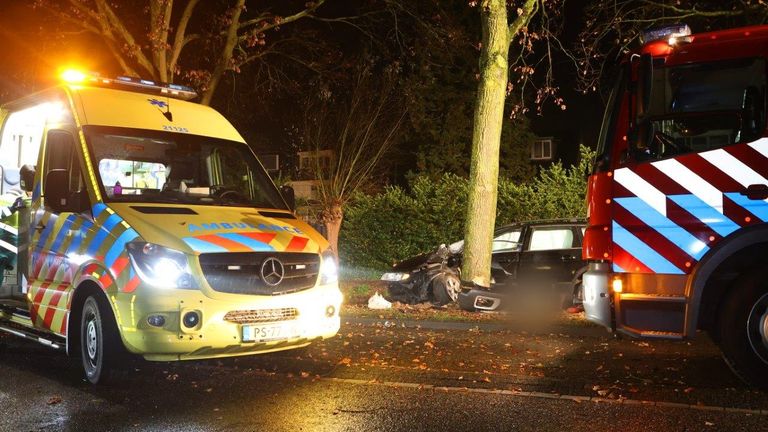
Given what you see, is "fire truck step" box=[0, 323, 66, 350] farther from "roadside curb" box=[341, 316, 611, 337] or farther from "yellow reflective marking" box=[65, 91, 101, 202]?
"roadside curb" box=[341, 316, 611, 337]

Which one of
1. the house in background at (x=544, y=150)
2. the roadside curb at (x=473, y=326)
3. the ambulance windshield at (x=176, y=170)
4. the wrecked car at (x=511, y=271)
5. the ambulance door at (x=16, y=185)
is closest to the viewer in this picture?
the ambulance windshield at (x=176, y=170)

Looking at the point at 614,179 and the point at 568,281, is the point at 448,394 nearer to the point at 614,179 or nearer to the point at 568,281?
the point at 614,179

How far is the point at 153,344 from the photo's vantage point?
615 cm

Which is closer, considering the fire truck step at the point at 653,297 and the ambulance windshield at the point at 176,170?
the fire truck step at the point at 653,297

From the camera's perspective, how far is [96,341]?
21.8ft

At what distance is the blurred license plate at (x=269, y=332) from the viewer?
6.38 metres

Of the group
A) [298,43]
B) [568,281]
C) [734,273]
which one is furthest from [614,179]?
[298,43]

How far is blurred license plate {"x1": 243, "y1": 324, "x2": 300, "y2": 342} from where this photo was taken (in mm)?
6379

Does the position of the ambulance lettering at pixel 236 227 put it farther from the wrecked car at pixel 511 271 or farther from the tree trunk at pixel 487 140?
the tree trunk at pixel 487 140

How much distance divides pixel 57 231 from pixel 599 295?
5141mm

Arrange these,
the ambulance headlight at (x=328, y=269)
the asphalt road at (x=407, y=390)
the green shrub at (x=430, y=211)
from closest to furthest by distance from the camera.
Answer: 1. the asphalt road at (x=407, y=390)
2. the ambulance headlight at (x=328, y=269)
3. the green shrub at (x=430, y=211)

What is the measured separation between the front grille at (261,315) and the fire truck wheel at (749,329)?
3.60 meters

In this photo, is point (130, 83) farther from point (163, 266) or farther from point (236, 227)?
point (163, 266)

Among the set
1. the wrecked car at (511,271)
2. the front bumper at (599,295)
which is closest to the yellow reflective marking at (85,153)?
the front bumper at (599,295)
